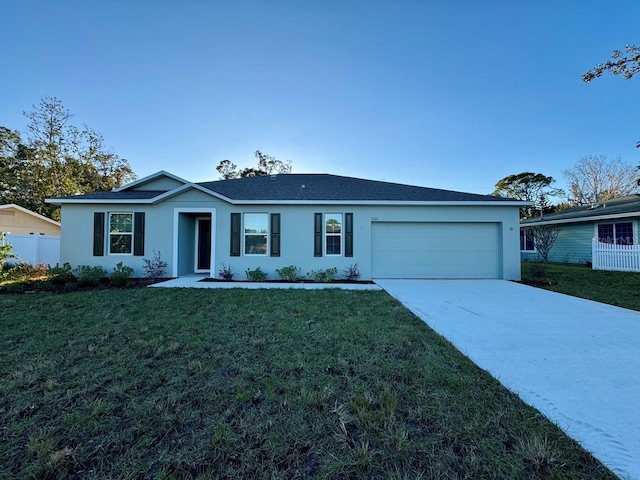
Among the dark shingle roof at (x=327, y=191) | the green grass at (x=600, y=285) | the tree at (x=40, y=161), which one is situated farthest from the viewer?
the tree at (x=40, y=161)

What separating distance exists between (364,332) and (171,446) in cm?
305

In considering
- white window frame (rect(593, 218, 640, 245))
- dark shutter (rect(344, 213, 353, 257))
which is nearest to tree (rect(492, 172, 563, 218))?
white window frame (rect(593, 218, 640, 245))

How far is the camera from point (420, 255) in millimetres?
10672

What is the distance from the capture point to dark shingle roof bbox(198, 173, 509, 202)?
10516 mm

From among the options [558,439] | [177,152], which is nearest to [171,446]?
[558,439]

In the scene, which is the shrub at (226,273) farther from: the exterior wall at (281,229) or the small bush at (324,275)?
the small bush at (324,275)

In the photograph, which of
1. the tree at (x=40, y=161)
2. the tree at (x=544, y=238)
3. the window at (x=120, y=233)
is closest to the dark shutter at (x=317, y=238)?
the window at (x=120, y=233)

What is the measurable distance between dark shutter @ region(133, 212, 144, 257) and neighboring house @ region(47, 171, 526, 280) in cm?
4

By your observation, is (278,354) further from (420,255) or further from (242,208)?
(420,255)

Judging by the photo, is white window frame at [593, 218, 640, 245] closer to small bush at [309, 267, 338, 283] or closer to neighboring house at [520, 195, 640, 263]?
neighboring house at [520, 195, 640, 263]

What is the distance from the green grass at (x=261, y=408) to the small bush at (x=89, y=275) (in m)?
4.40

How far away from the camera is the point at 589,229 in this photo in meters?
16.3

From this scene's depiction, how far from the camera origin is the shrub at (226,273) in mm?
10164

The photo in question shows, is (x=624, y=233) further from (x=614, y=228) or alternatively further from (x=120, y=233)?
(x=120, y=233)
